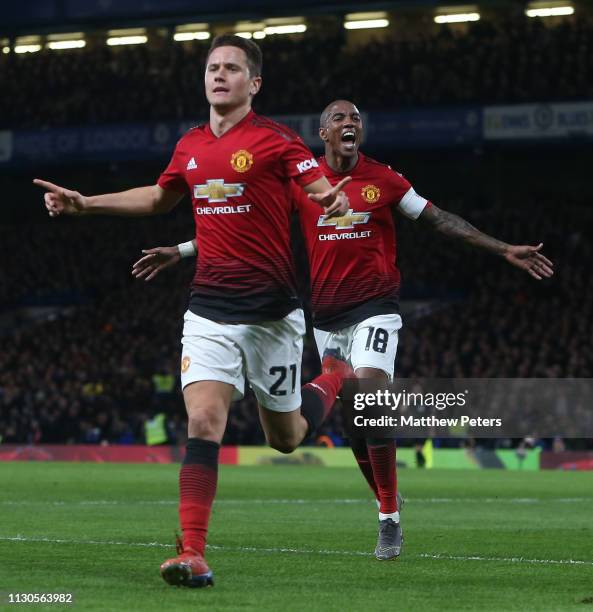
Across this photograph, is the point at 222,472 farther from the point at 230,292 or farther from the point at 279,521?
the point at 230,292

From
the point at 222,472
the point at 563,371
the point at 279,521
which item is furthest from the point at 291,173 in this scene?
the point at 563,371

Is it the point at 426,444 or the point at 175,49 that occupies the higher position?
the point at 175,49

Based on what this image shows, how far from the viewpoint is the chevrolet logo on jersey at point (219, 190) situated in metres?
6.88

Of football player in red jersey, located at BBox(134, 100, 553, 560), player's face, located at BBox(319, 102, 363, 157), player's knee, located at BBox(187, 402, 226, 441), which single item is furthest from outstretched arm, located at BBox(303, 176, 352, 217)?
player's face, located at BBox(319, 102, 363, 157)

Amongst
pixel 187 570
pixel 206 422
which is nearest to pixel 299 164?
pixel 206 422

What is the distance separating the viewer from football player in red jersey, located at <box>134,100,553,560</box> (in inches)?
349

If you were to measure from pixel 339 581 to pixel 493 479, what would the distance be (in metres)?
13.0

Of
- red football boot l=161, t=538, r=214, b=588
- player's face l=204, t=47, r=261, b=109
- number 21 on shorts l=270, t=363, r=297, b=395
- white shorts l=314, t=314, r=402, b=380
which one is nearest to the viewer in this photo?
red football boot l=161, t=538, r=214, b=588

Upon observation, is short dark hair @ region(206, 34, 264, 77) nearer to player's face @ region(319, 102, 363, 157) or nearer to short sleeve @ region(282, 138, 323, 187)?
short sleeve @ region(282, 138, 323, 187)

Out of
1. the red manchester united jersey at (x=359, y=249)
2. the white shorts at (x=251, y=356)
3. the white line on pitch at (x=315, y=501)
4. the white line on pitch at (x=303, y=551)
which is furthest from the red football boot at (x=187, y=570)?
the white line on pitch at (x=315, y=501)

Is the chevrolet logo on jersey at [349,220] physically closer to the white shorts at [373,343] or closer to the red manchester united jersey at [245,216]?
the white shorts at [373,343]

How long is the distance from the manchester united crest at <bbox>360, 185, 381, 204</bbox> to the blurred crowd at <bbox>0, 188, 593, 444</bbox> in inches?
669

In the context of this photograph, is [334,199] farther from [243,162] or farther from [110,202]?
[110,202]

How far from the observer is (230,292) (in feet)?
22.7
